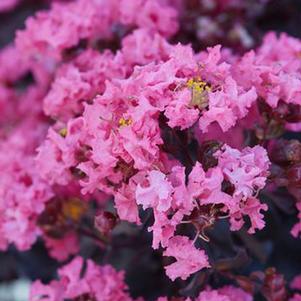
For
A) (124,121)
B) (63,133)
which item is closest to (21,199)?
(63,133)

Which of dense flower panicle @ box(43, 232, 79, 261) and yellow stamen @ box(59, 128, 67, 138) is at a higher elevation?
yellow stamen @ box(59, 128, 67, 138)

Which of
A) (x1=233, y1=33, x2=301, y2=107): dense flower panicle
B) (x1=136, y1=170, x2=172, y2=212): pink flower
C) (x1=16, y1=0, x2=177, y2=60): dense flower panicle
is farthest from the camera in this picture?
(x1=16, y1=0, x2=177, y2=60): dense flower panicle

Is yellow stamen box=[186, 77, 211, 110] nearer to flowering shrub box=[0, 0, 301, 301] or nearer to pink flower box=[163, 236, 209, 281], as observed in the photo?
flowering shrub box=[0, 0, 301, 301]

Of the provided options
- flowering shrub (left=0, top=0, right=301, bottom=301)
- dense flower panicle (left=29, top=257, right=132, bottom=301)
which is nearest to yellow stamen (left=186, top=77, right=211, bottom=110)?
flowering shrub (left=0, top=0, right=301, bottom=301)

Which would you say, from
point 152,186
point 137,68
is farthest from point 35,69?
point 152,186

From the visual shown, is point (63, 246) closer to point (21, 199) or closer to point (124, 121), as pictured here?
point (21, 199)

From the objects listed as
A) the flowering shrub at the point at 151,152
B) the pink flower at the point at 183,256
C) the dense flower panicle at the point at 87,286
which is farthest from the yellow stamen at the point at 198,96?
the dense flower panicle at the point at 87,286

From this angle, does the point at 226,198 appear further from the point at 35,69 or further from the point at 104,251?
the point at 35,69

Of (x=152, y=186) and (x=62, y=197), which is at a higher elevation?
→ (x=152, y=186)
